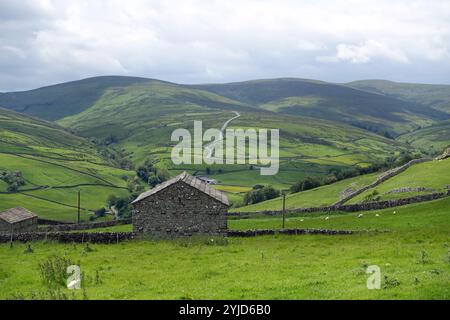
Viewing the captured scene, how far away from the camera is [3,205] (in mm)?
118250

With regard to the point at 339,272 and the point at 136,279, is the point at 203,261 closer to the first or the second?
the point at 136,279

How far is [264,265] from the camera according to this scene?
28.2 meters

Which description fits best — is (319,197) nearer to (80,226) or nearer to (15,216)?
(80,226)

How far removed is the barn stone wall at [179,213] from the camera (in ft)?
149

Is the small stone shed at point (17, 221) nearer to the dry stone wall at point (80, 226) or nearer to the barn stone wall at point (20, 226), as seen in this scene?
the barn stone wall at point (20, 226)

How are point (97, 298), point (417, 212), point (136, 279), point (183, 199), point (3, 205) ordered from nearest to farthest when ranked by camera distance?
point (97, 298) → point (136, 279) → point (183, 199) → point (417, 212) → point (3, 205)

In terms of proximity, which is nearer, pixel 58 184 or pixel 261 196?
pixel 261 196

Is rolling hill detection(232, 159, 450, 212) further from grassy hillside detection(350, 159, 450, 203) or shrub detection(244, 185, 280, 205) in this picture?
shrub detection(244, 185, 280, 205)

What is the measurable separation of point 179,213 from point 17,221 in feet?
89.4

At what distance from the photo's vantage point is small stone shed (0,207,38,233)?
6203 centimetres

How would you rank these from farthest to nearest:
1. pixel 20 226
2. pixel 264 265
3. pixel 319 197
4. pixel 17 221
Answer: pixel 319 197 → pixel 20 226 → pixel 17 221 → pixel 264 265

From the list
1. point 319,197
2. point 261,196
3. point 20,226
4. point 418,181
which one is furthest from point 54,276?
point 261,196

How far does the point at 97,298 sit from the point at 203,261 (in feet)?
36.4
